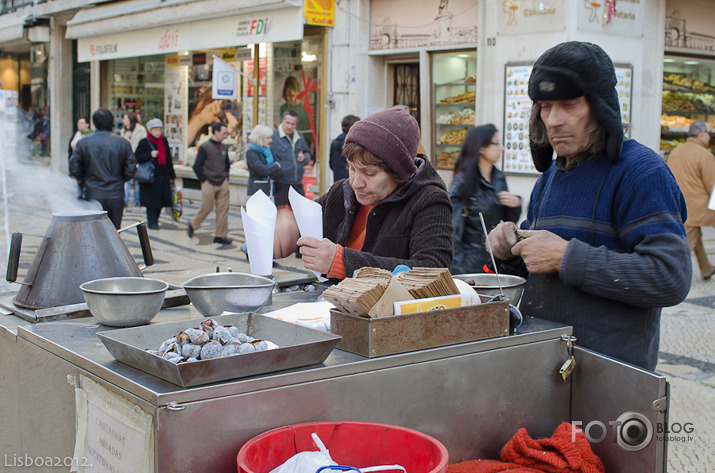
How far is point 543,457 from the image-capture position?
2.16m

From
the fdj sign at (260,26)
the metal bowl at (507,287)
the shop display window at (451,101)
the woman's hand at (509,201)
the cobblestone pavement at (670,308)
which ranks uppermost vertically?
the fdj sign at (260,26)

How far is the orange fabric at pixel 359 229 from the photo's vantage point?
3.35 meters

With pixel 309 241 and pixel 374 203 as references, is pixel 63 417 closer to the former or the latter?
pixel 309 241

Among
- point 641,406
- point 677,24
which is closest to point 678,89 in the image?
point 677,24

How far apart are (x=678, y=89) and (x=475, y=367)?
11.5 m

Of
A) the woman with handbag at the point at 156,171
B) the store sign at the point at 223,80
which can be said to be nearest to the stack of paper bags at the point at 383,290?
the woman with handbag at the point at 156,171

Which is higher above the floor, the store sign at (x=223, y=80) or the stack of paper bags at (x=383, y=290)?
the store sign at (x=223, y=80)

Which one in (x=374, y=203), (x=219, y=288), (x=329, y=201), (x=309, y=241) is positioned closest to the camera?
(x=219, y=288)

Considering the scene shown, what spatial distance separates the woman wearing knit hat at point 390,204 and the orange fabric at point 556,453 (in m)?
0.91

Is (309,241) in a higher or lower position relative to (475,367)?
higher

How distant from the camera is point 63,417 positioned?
91.1 inches

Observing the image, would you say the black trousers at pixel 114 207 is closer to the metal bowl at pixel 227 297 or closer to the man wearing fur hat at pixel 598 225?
the metal bowl at pixel 227 297

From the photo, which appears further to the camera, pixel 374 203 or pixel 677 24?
pixel 677 24

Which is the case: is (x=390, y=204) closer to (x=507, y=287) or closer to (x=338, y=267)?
(x=338, y=267)
